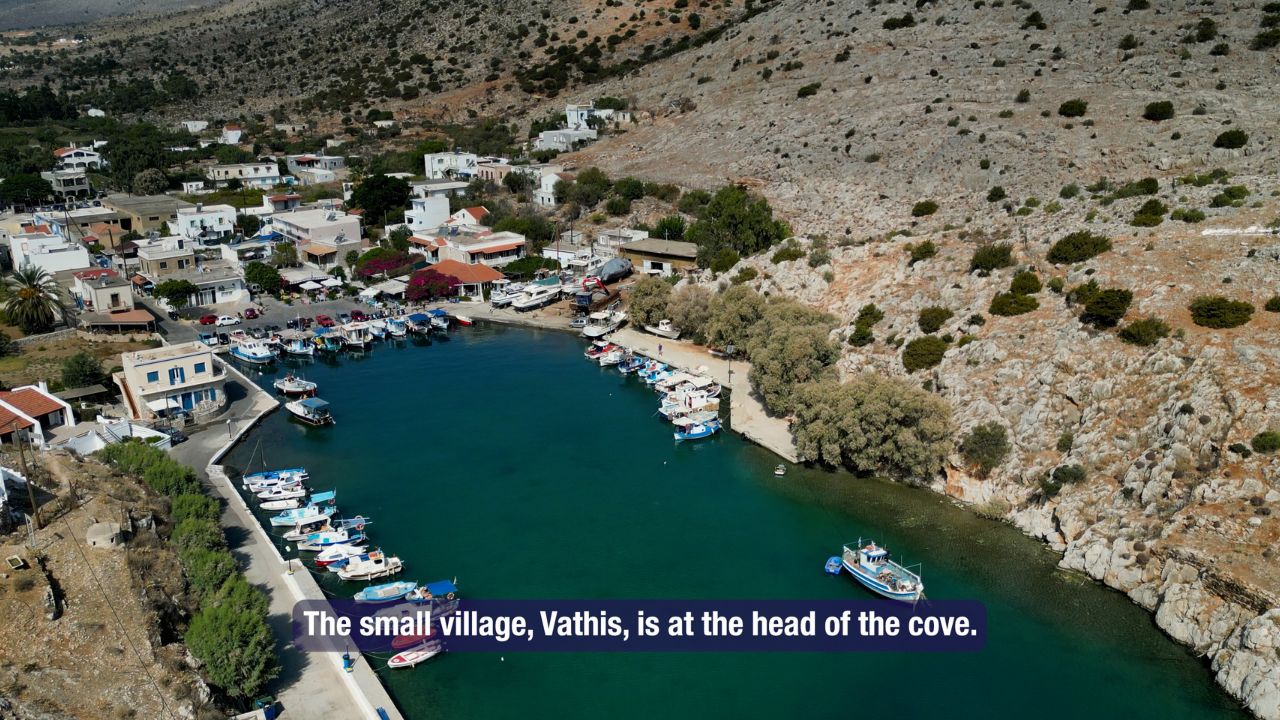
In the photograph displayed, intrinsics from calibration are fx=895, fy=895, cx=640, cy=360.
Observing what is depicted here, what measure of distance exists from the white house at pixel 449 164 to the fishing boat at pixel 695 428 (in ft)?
219

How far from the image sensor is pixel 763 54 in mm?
105750

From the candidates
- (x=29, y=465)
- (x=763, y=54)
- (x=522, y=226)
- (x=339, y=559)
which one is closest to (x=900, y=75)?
(x=763, y=54)

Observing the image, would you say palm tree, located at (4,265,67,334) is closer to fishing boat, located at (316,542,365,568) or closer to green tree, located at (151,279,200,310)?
green tree, located at (151,279,200,310)

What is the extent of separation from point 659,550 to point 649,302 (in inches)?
1183

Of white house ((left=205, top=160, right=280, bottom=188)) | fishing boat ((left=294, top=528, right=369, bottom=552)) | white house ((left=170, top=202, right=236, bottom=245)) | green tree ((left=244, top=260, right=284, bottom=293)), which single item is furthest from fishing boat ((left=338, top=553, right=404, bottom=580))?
white house ((left=205, top=160, right=280, bottom=188))

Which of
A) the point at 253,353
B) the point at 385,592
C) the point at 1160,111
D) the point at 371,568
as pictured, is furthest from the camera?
the point at 1160,111

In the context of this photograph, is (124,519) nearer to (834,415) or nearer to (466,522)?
(466,522)

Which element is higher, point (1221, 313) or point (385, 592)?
point (1221, 313)

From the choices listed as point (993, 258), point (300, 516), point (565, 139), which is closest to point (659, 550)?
point (300, 516)

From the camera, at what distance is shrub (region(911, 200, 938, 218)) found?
2630 inches

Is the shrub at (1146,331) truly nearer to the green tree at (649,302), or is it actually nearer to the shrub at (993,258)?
the shrub at (993,258)

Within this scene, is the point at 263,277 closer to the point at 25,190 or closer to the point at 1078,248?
the point at 25,190

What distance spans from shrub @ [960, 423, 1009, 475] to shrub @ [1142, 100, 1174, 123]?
40.1 meters

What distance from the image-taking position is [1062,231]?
50.2m
